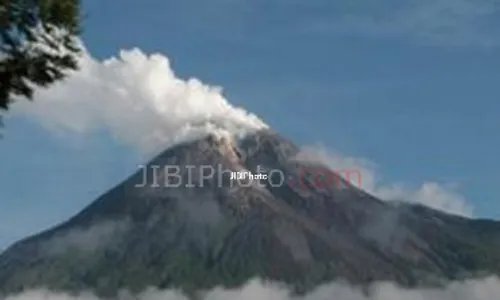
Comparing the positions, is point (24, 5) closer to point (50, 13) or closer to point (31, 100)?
point (50, 13)

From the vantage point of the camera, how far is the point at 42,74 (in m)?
21.0

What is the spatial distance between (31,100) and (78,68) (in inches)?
46.4

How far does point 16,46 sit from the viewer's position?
69.0 feet

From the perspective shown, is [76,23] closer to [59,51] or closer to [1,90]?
[59,51]

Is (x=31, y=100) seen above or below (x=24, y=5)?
below

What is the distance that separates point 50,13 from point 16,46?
37.2 inches

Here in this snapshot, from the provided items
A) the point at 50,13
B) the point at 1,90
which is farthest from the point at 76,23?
the point at 1,90

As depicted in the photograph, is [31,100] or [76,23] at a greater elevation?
[76,23]

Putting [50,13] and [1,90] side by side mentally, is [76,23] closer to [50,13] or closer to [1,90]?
[50,13]

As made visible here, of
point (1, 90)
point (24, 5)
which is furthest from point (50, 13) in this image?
point (1, 90)

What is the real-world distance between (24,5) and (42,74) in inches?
53.4

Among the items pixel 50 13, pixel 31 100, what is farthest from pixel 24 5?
pixel 31 100

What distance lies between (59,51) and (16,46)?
2.71 ft

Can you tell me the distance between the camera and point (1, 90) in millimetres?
21062
